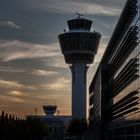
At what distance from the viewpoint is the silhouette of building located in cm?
8919

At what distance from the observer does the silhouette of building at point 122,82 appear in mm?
89188

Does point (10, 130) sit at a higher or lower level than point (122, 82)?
lower

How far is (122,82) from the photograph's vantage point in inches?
4235

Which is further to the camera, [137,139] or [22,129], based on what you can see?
[22,129]

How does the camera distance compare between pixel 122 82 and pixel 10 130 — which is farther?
pixel 122 82

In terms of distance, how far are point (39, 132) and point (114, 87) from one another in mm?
62542

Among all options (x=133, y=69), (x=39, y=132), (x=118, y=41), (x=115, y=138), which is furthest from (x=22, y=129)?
(x=39, y=132)

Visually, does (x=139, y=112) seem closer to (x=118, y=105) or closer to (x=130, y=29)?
(x=130, y=29)

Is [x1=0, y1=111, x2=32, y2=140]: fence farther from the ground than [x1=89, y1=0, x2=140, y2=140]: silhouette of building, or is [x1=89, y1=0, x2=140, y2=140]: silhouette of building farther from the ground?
[x1=89, y1=0, x2=140, y2=140]: silhouette of building

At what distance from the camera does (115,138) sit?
118250mm

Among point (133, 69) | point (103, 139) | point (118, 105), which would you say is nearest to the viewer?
point (133, 69)

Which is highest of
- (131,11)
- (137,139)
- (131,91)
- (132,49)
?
(131,11)

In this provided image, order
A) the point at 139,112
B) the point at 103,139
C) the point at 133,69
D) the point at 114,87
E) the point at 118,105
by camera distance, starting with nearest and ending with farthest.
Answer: the point at 139,112
the point at 133,69
the point at 118,105
the point at 114,87
the point at 103,139

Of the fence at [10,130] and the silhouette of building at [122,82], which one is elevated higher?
the silhouette of building at [122,82]
